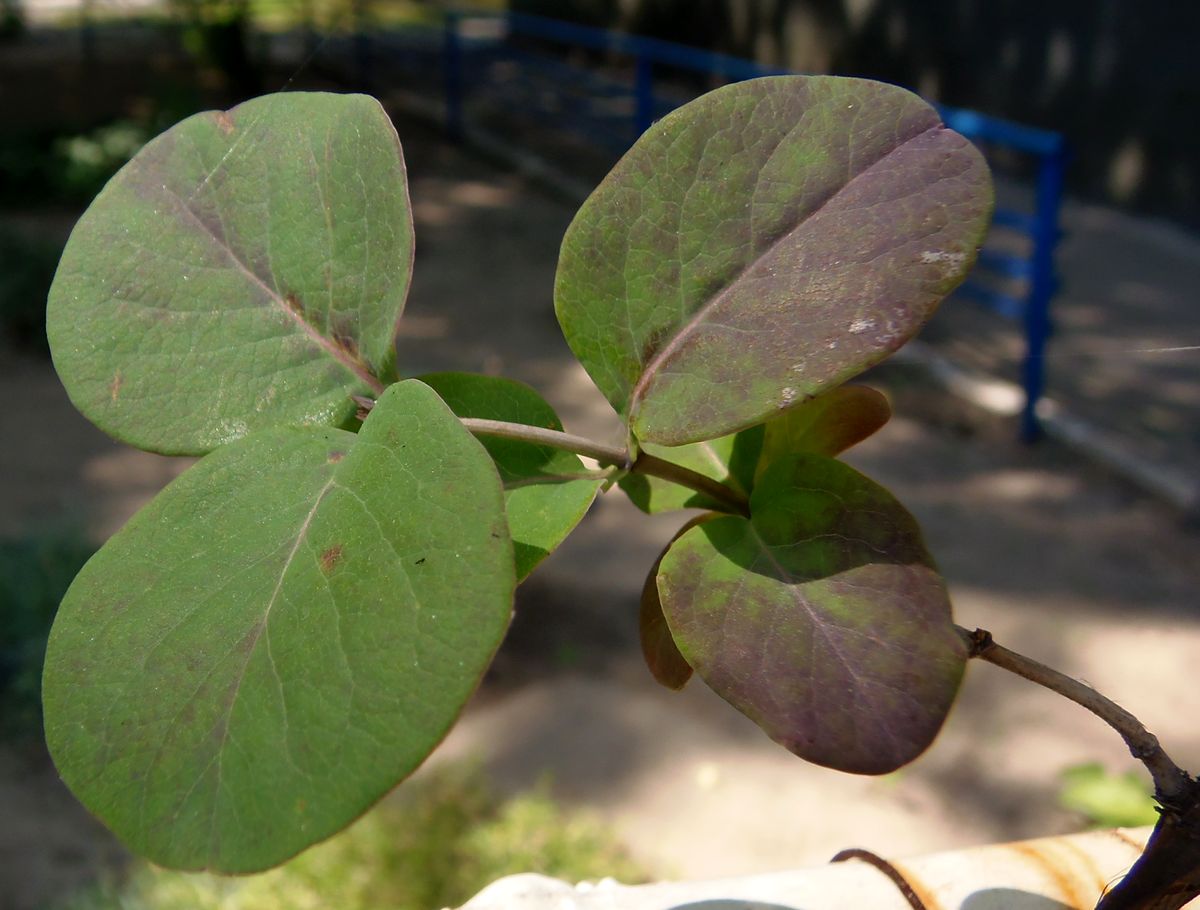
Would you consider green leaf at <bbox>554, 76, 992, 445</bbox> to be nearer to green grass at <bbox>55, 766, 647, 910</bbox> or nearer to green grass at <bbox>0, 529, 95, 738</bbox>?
green grass at <bbox>55, 766, 647, 910</bbox>

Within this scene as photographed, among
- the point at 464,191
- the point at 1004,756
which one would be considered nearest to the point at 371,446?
the point at 1004,756

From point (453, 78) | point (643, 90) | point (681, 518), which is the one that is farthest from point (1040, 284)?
point (453, 78)

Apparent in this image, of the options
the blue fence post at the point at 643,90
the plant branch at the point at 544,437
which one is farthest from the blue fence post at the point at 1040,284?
the plant branch at the point at 544,437

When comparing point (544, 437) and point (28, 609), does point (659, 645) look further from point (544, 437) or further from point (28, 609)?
point (28, 609)

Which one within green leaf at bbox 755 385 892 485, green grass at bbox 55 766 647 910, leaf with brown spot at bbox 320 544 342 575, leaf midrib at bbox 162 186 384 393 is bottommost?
green grass at bbox 55 766 647 910

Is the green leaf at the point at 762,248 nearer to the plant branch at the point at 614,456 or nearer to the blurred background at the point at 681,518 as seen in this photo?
the plant branch at the point at 614,456

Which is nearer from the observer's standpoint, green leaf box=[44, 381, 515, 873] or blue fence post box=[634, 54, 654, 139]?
green leaf box=[44, 381, 515, 873]

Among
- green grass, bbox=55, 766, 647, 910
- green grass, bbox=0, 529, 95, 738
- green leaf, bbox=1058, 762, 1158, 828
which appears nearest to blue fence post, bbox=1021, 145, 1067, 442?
green leaf, bbox=1058, 762, 1158, 828

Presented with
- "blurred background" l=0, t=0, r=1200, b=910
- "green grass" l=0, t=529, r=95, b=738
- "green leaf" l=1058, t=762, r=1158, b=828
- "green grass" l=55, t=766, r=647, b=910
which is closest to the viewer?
"green leaf" l=1058, t=762, r=1158, b=828
